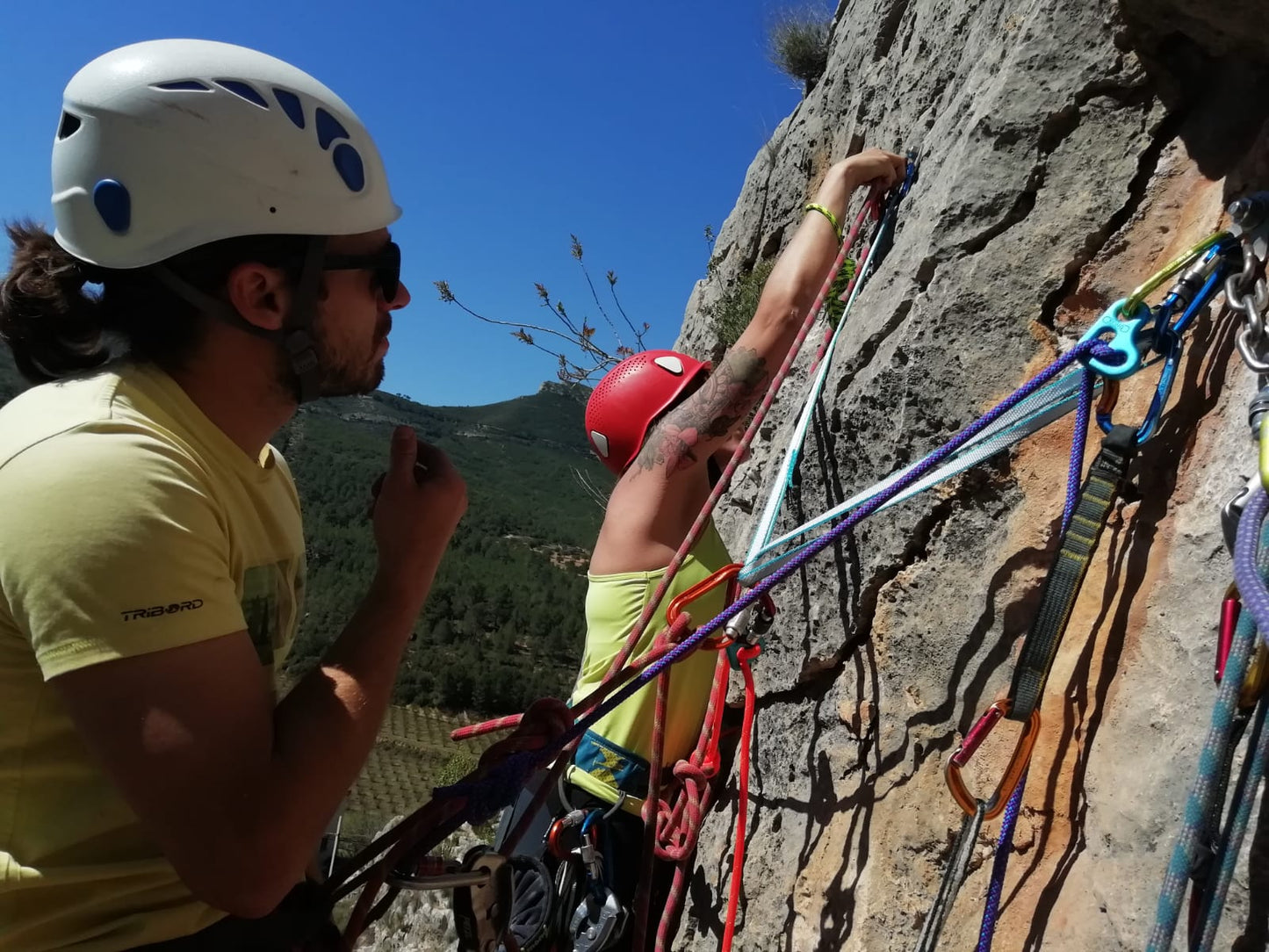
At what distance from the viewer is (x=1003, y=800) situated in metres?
1.37

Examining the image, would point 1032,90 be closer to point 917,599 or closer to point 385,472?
point 917,599

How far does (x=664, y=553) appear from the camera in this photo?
7.95 ft

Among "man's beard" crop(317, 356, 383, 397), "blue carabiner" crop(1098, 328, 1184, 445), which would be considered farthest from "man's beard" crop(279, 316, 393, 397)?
"blue carabiner" crop(1098, 328, 1184, 445)

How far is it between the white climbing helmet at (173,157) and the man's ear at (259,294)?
78mm

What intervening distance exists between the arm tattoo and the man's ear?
1.23 meters

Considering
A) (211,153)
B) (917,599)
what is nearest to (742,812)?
(917,599)

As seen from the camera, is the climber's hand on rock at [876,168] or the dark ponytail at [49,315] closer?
the dark ponytail at [49,315]

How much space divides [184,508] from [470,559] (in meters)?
64.8

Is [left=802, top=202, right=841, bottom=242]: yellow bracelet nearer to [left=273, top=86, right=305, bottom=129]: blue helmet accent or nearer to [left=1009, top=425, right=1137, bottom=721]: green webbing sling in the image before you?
[left=1009, top=425, right=1137, bottom=721]: green webbing sling

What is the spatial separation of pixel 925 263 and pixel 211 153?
1519 mm

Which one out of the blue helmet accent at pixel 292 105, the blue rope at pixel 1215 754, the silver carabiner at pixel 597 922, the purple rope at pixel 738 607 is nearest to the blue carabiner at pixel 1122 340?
the purple rope at pixel 738 607

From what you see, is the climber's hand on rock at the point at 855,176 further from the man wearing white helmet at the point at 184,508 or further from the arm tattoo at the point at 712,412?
the man wearing white helmet at the point at 184,508

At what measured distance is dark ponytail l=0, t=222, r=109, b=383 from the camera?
4.59ft

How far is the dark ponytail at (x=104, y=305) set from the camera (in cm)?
134
